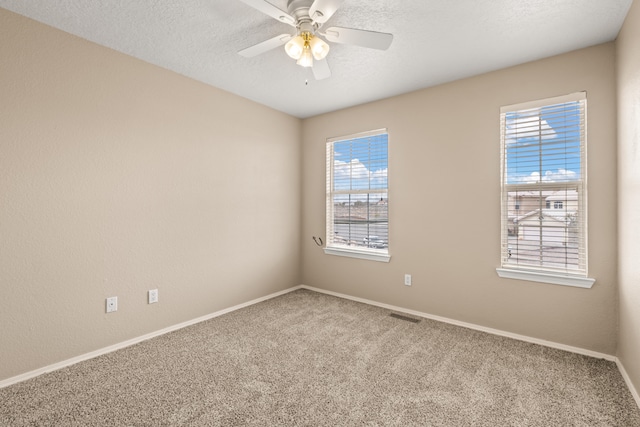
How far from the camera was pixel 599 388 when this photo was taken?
1.97 meters

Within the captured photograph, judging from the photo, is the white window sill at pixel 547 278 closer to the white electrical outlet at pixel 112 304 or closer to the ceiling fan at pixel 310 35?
the ceiling fan at pixel 310 35

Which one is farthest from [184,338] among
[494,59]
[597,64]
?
[597,64]

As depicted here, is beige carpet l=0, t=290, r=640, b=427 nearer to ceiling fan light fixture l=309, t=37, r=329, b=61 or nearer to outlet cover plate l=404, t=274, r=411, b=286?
outlet cover plate l=404, t=274, r=411, b=286

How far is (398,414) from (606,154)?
8.19 ft

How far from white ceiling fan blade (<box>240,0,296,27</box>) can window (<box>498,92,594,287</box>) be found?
7.10 feet

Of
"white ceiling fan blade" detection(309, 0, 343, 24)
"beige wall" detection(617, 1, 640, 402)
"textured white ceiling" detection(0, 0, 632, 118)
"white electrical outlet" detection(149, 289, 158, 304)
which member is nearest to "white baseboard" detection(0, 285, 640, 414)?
"beige wall" detection(617, 1, 640, 402)

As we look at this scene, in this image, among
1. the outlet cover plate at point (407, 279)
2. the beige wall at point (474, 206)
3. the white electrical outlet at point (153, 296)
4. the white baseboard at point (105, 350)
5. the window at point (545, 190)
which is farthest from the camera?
the outlet cover plate at point (407, 279)

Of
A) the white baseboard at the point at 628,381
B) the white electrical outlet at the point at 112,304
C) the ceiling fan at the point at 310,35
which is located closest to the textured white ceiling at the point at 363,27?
the ceiling fan at the point at 310,35

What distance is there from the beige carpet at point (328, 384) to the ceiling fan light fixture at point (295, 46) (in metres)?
2.21

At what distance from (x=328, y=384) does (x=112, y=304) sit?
193 cm

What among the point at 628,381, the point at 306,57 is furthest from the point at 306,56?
the point at 628,381

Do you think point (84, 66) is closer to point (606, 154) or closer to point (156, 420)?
point (156, 420)

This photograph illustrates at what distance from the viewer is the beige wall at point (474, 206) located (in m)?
2.36

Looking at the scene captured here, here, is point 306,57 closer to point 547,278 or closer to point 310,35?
point 310,35
